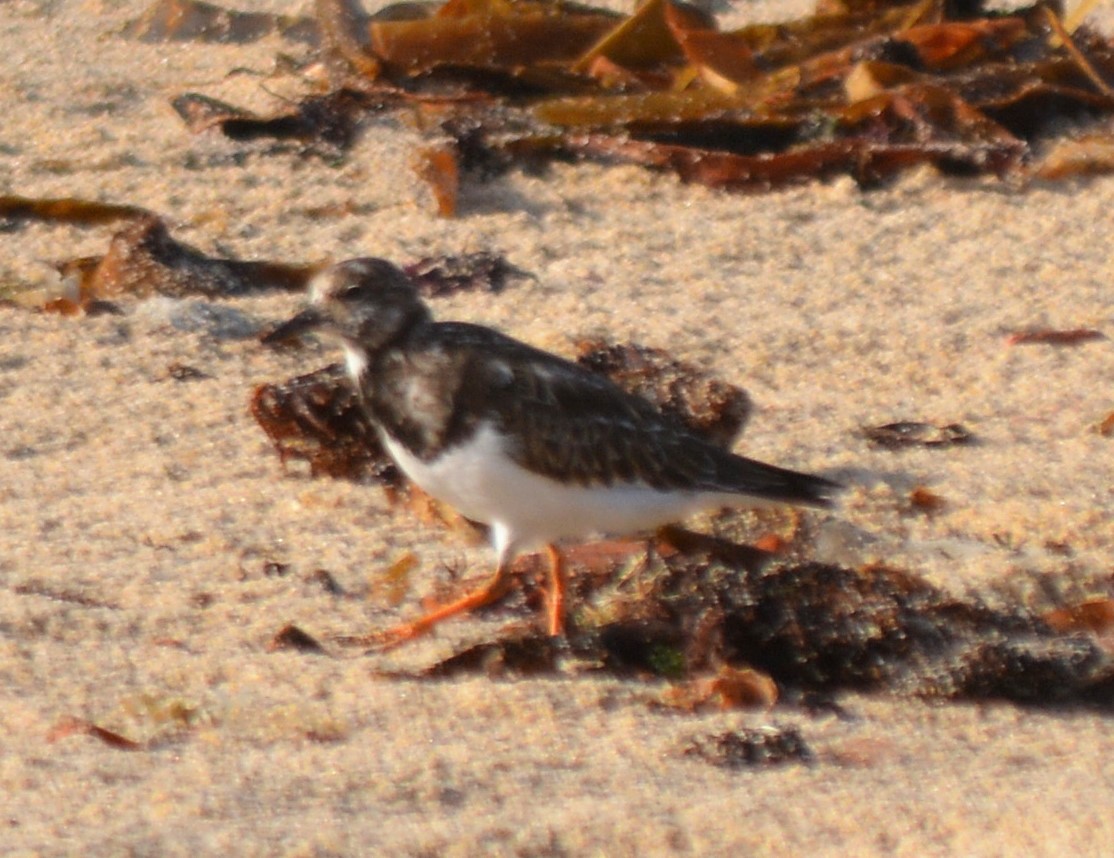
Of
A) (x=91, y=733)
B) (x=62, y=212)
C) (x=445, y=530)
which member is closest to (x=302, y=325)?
(x=445, y=530)

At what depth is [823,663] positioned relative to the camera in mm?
2840

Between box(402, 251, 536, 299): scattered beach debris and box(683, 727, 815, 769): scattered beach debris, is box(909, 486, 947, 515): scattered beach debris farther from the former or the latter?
box(402, 251, 536, 299): scattered beach debris

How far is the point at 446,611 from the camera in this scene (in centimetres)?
304

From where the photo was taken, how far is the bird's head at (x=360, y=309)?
3.27m

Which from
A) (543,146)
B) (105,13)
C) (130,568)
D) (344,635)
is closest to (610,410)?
(344,635)

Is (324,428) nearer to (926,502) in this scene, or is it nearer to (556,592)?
(556,592)

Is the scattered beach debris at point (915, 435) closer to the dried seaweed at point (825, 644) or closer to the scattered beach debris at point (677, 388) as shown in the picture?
the scattered beach debris at point (677, 388)

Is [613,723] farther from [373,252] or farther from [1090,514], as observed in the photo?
[373,252]

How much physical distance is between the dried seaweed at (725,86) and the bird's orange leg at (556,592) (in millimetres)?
1526

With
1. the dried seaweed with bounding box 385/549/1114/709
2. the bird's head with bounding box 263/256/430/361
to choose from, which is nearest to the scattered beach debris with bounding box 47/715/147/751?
the dried seaweed with bounding box 385/549/1114/709

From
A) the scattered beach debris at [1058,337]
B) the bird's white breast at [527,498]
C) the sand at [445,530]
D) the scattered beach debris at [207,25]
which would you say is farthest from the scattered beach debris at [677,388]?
the scattered beach debris at [207,25]

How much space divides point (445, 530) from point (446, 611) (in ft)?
1.55

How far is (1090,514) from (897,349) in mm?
843

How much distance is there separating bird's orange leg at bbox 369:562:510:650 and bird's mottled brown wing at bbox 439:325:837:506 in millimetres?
234
